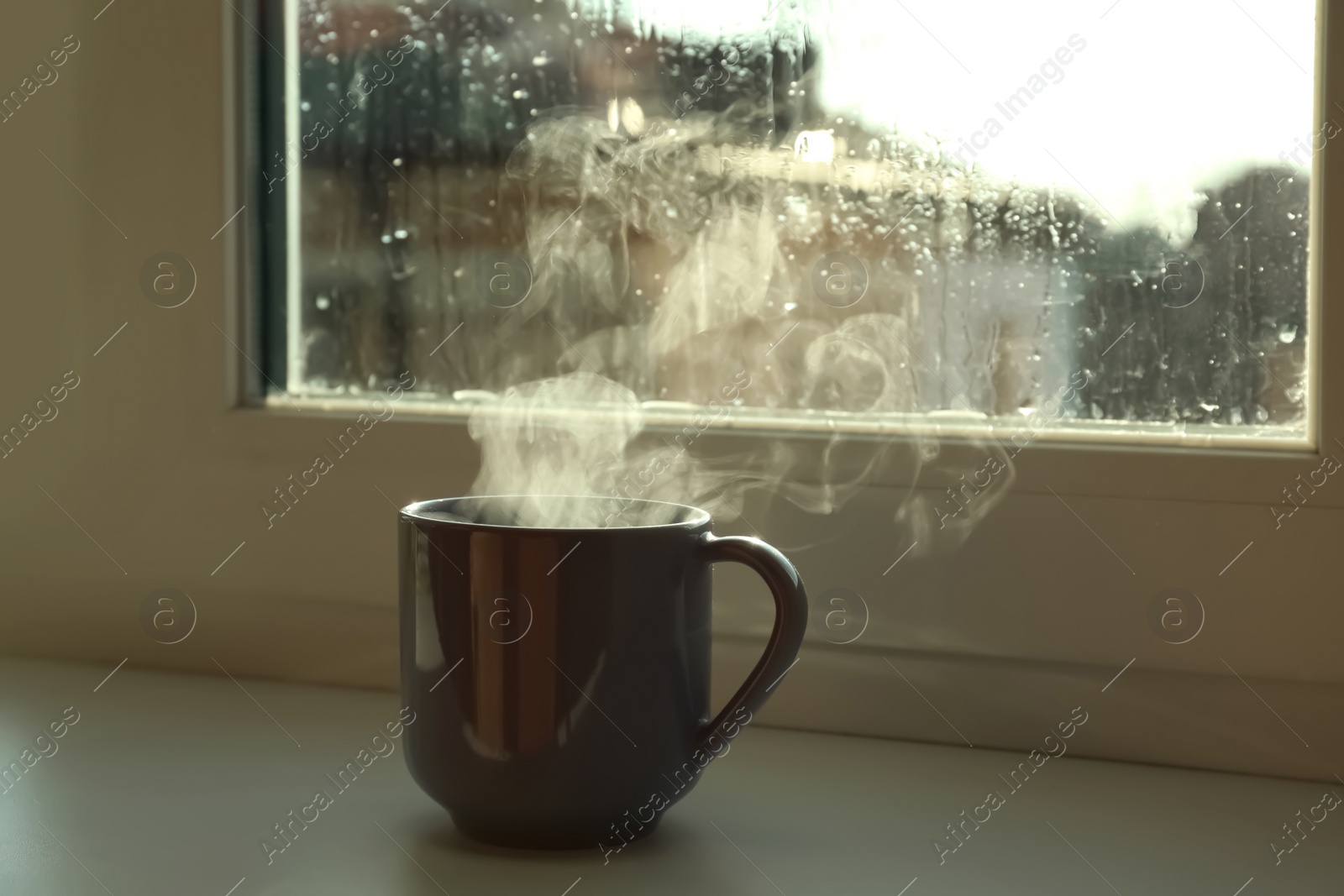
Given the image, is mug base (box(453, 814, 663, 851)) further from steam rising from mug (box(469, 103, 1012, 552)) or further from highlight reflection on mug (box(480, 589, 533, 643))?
steam rising from mug (box(469, 103, 1012, 552))

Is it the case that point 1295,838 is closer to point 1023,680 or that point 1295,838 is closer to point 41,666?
point 1023,680

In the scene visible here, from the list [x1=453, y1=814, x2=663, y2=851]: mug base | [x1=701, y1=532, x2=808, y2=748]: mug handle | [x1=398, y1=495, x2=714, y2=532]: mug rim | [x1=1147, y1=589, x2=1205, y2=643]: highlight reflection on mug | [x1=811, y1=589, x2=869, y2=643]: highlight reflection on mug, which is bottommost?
[x1=453, y1=814, x2=663, y2=851]: mug base

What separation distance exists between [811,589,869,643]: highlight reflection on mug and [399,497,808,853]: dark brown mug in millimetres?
193

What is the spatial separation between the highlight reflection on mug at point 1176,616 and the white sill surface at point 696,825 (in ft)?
0.25

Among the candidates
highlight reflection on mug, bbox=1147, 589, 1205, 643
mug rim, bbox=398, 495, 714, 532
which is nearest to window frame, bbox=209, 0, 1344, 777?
highlight reflection on mug, bbox=1147, 589, 1205, 643

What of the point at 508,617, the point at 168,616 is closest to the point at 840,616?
the point at 508,617

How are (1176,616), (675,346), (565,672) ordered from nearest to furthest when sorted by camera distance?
(565,672), (1176,616), (675,346)

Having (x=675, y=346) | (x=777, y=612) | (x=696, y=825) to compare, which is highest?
(x=675, y=346)

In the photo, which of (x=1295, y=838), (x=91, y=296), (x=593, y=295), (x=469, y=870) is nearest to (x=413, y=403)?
(x=593, y=295)

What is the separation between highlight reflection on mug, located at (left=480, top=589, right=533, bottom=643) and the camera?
0.52m

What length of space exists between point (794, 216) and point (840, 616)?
0.25m

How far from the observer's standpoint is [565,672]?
517mm

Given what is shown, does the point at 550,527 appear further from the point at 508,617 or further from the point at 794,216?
the point at 794,216

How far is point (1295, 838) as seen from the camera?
0.57m
